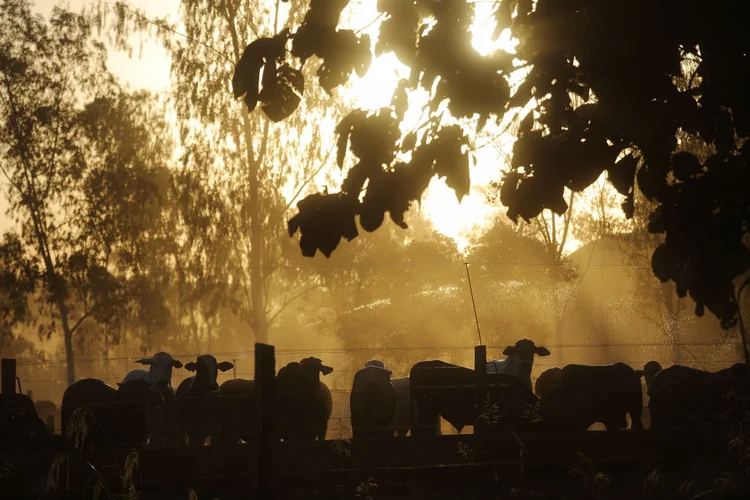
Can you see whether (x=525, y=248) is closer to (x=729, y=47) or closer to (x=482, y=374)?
(x=482, y=374)

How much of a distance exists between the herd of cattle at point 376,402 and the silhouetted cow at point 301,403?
2 cm

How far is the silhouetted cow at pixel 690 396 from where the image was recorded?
10.7 metres

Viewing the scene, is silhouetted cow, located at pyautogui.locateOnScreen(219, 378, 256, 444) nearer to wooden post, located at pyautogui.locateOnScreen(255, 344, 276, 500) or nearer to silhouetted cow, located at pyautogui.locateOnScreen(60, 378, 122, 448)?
silhouetted cow, located at pyautogui.locateOnScreen(60, 378, 122, 448)

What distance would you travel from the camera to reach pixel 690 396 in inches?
462

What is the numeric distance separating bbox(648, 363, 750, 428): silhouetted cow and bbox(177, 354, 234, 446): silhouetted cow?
5.85m

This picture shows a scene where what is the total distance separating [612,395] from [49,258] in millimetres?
24734

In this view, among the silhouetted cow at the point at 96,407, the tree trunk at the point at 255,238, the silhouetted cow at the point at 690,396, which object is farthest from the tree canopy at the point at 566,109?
the tree trunk at the point at 255,238

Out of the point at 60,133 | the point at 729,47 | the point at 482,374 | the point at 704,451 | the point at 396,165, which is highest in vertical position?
the point at 60,133

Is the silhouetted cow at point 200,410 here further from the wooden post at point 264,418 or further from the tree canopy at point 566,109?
the tree canopy at point 566,109

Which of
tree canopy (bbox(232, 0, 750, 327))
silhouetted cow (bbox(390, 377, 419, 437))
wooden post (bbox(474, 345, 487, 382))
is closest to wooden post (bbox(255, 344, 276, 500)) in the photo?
tree canopy (bbox(232, 0, 750, 327))

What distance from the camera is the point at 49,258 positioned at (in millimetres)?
32844

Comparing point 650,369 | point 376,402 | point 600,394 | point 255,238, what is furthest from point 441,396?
point 255,238

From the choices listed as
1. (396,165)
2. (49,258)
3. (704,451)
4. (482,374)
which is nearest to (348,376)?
(49,258)

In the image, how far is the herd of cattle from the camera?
38.2 feet
